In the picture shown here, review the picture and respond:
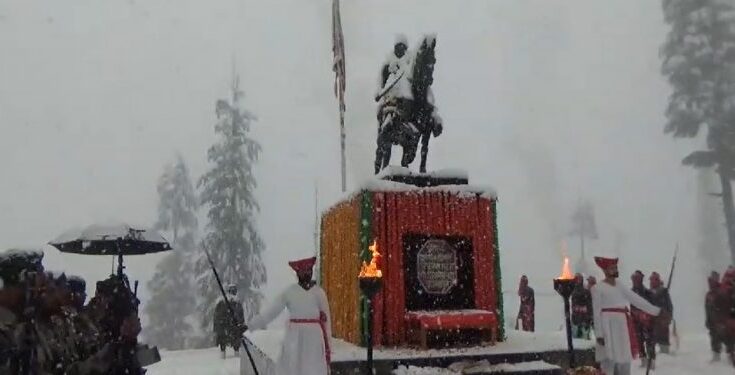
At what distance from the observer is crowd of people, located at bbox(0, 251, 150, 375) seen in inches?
154

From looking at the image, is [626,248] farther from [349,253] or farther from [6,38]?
[6,38]

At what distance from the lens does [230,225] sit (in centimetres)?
2759

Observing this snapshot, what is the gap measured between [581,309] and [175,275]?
27.0m

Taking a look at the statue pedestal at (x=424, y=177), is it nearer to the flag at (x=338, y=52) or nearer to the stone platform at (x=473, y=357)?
the flag at (x=338, y=52)

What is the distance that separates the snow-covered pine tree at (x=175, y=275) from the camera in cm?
3431

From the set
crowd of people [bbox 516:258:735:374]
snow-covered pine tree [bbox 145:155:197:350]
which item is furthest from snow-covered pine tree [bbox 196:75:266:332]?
crowd of people [bbox 516:258:735:374]

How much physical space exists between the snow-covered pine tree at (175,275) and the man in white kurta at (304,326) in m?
28.7

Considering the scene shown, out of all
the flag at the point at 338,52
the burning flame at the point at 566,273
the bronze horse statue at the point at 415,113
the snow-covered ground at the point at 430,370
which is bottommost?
the snow-covered ground at the point at 430,370

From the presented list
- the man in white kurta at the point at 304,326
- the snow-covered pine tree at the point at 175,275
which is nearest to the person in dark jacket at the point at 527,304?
the man in white kurta at the point at 304,326

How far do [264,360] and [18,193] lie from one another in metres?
138

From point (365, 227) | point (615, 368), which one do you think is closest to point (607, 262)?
point (615, 368)

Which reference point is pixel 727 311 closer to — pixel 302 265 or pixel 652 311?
pixel 652 311

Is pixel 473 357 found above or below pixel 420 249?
below

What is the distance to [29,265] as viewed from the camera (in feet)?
13.5
